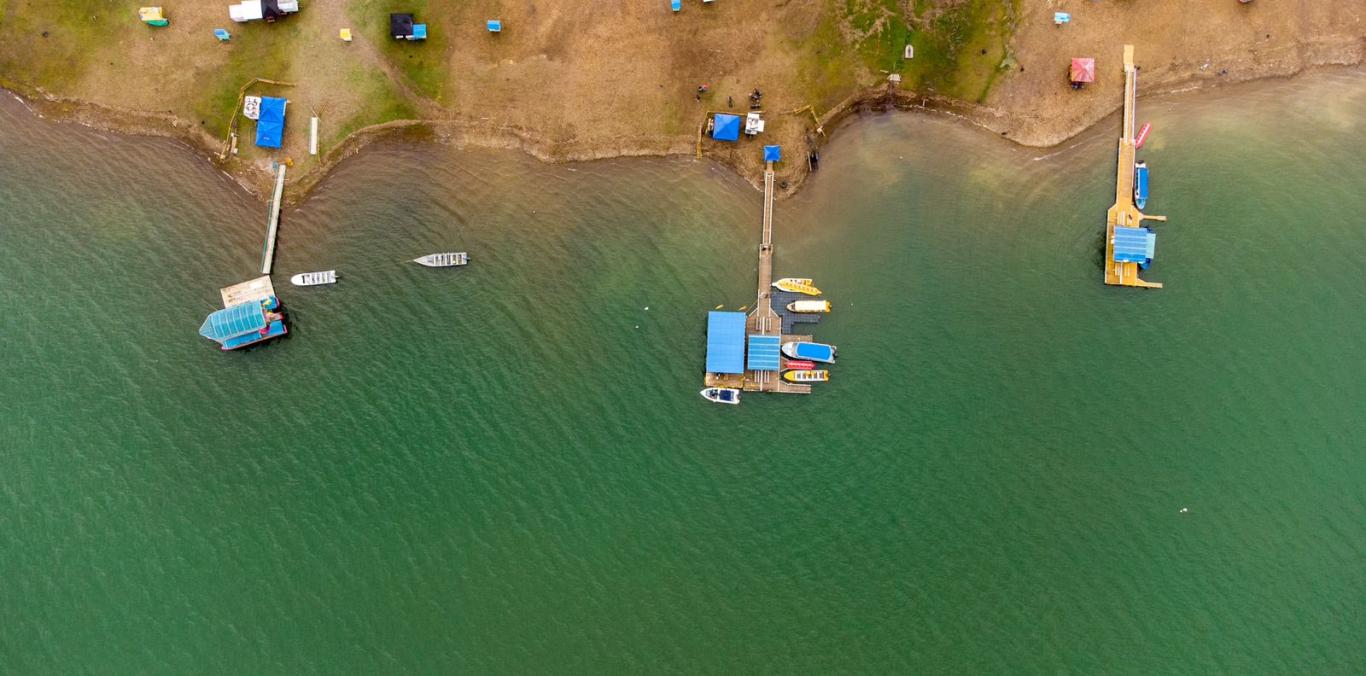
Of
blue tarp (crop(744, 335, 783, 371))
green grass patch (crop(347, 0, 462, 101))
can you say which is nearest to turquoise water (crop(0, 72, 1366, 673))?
blue tarp (crop(744, 335, 783, 371))

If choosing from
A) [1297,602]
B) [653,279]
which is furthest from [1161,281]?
[653,279]

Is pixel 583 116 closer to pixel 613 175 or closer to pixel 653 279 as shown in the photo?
pixel 613 175

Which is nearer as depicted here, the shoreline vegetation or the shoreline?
the shoreline vegetation

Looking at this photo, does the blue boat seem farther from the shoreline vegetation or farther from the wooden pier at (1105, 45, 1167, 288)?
the shoreline vegetation

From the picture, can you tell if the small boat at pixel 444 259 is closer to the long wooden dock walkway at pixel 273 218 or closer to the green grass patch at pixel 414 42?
the long wooden dock walkway at pixel 273 218

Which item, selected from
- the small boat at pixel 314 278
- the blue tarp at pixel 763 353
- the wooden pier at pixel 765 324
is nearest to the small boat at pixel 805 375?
the wooden pier at pixel 765 324
